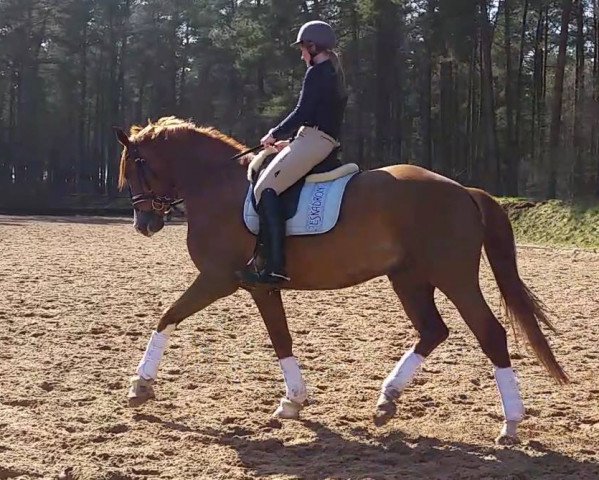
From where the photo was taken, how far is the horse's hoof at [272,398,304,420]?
5.71 meters

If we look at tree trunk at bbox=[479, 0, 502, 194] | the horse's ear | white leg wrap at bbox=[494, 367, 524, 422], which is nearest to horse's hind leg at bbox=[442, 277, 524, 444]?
white leg wrap at bbox=[494, 367, 524, 422]

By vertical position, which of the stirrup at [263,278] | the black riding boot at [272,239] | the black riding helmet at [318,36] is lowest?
the stirrup at [263,278]

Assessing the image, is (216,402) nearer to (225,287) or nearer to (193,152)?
(225,287)

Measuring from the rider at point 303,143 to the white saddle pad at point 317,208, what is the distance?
0.33 ft

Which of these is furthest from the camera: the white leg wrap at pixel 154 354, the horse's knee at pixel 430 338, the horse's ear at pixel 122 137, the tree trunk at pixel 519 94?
the tree trunk at pixel 519 94

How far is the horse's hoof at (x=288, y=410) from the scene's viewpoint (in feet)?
18.7

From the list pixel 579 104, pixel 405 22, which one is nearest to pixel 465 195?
pixel 579 104

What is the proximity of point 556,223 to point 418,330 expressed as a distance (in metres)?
19.4

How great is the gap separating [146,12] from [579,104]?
2726 centimetres

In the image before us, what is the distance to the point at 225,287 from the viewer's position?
578cm

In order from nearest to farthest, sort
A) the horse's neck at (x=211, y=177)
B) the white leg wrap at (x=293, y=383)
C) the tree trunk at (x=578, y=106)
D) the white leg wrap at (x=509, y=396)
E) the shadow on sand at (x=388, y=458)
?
the shadow on sand at (x=388, y=458) < the white leg wrap at (x=509, y=396) < the white leg wrap at (x=293, y=383) < the horse's neck at (x=211, y=177) < the tree trunk at (x=578, y=106)

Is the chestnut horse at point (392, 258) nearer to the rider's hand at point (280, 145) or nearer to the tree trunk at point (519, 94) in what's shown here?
the rider's hand at point (280, 145)

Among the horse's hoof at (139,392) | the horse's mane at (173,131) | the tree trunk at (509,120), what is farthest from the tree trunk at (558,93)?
the horse's hoof at (139,392)

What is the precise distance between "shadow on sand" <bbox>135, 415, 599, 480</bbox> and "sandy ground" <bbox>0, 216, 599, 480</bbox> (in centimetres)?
1
